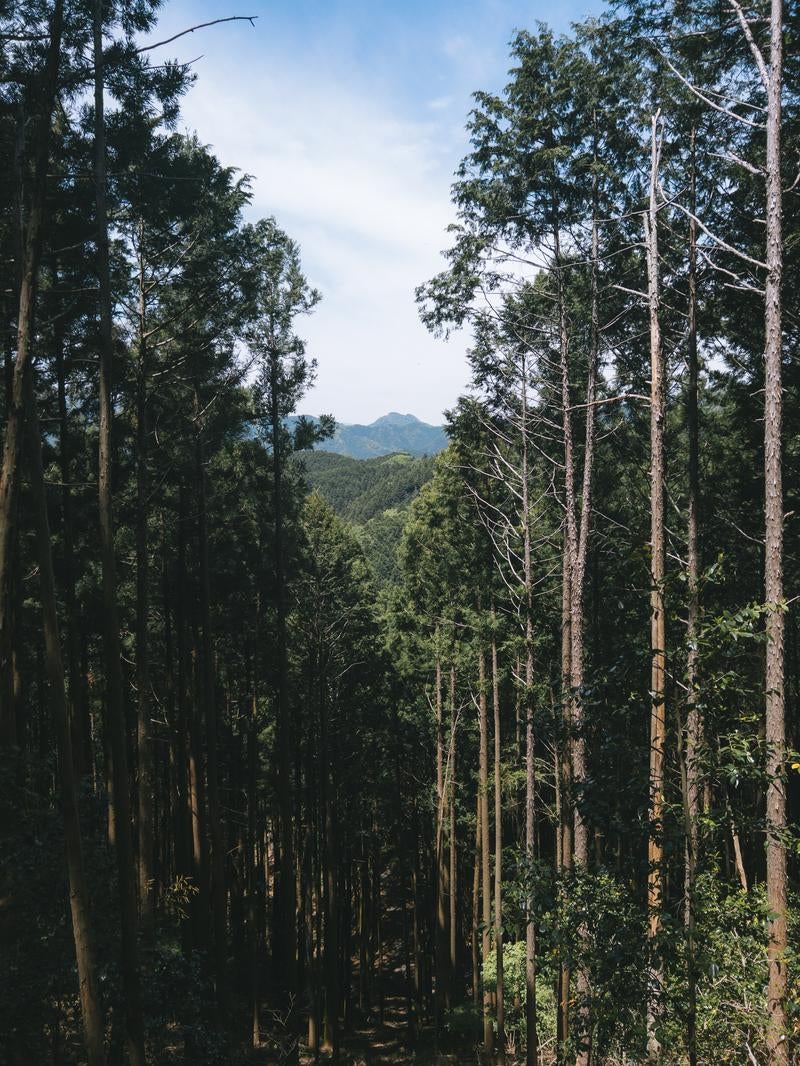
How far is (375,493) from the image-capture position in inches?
5162

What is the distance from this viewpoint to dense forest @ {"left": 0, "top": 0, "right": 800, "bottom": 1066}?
235 inches

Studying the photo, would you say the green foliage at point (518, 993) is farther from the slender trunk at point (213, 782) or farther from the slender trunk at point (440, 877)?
the slender trunk at point (213, 782)

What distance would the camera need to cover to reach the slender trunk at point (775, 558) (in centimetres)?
665

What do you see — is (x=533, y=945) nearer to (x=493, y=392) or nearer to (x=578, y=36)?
(x=493, y=392)

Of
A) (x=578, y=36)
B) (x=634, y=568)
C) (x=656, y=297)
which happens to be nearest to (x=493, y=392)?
(x=656, y=297)

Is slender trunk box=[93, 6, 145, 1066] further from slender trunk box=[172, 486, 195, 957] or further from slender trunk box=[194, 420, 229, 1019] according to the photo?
slender trunk box=[172, 486, 195, 957]

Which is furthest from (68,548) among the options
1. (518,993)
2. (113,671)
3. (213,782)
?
(518,993)

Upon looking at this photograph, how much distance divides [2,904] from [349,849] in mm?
23423

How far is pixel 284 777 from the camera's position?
14.6m

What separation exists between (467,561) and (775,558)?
11183 mm

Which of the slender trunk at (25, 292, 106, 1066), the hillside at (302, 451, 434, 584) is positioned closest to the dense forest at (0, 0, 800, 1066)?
the slender trunk at (25, 292, 106, 1066)

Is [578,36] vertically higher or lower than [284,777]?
higher

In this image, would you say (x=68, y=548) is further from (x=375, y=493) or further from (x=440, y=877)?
(x=375, y=493)

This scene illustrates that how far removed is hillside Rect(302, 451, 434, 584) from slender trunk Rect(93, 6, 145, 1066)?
9.42 m
